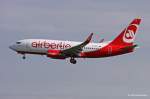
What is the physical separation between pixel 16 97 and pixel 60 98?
11127 mm

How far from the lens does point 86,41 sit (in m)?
197

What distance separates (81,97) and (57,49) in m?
15.7

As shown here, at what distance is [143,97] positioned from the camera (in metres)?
196

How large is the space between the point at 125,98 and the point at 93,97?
7.81 m

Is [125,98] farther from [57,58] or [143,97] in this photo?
[57,58]

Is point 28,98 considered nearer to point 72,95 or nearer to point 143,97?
point 72,95

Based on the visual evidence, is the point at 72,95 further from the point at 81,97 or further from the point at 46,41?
the point at 46,41

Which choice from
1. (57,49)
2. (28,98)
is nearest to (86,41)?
(57,49)

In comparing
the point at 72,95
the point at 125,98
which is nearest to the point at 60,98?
the point at 72,95

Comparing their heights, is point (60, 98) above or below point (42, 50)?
below

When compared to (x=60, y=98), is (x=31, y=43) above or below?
above

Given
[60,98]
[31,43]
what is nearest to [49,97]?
[60,98]

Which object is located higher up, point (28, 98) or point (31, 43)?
point (31, 43)

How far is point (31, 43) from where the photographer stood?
199875mm
